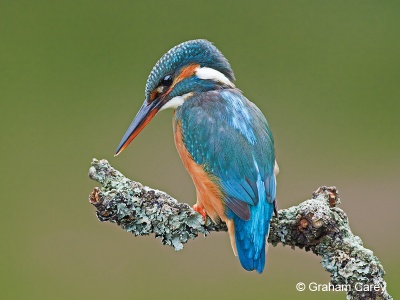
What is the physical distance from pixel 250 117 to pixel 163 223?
13.6 inches

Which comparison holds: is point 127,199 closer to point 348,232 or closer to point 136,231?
point 136,231

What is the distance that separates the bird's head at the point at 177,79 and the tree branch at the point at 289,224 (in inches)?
9.2

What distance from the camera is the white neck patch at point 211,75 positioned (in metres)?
1.71

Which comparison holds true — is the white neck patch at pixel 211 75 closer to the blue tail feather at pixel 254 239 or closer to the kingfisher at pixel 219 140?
the kingfisher at pixel 219 140

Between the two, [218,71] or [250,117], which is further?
[218,71]

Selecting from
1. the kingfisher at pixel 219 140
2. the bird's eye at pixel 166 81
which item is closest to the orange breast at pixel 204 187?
the kingfisher at pixel 219 140

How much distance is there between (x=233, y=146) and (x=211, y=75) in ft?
0.87

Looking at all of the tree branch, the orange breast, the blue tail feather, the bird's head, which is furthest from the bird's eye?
the blue tail feather

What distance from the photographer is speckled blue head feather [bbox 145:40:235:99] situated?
5.43 ft

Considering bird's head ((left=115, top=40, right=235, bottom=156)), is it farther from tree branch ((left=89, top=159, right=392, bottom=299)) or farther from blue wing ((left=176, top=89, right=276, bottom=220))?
tree branch ((left=89, top=159, right=392, bottom=299))

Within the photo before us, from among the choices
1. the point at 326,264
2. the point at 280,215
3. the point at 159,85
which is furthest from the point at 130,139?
the point at 326,264

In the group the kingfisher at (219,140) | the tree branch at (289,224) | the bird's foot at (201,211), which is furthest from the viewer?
the bird's foot at (201,211)

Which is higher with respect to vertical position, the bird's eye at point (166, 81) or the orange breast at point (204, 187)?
the bird's eye at point (166, 81)

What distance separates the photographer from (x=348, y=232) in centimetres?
144
